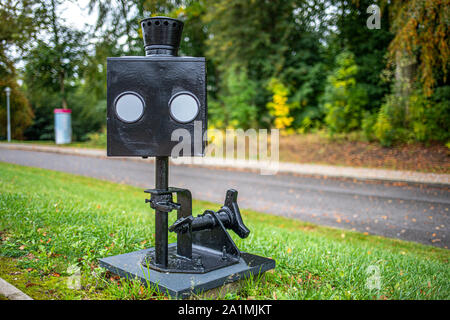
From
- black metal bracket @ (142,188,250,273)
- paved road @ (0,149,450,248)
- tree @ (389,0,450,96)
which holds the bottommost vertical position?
paved road @ (0,149,450,248)

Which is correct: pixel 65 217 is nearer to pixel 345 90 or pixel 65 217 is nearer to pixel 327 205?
pixel 327 205

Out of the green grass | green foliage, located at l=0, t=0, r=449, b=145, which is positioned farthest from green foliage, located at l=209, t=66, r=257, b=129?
the green grass

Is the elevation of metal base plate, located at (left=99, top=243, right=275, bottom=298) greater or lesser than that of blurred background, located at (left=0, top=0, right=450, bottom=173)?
lesser

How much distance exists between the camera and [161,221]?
3.06 meters

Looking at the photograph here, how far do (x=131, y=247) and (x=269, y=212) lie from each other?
407 cm

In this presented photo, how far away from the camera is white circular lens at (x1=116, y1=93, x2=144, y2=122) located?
9.11ft

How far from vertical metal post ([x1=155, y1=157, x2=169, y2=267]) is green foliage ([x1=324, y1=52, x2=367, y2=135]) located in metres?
15.9

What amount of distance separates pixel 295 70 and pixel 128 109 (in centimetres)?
2104

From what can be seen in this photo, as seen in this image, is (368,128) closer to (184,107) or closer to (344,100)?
(344,100)

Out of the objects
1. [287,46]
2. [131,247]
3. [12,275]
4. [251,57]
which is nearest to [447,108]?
[287,46]

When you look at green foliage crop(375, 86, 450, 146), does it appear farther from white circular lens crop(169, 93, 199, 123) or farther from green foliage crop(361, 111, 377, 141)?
white circular lens crop(169, 93, 199, 123)

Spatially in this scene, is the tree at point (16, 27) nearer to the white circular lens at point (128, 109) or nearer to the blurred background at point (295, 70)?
the blurred background at point (295, 70)

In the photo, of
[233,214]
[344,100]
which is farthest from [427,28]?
[233,214]

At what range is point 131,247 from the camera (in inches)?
162
